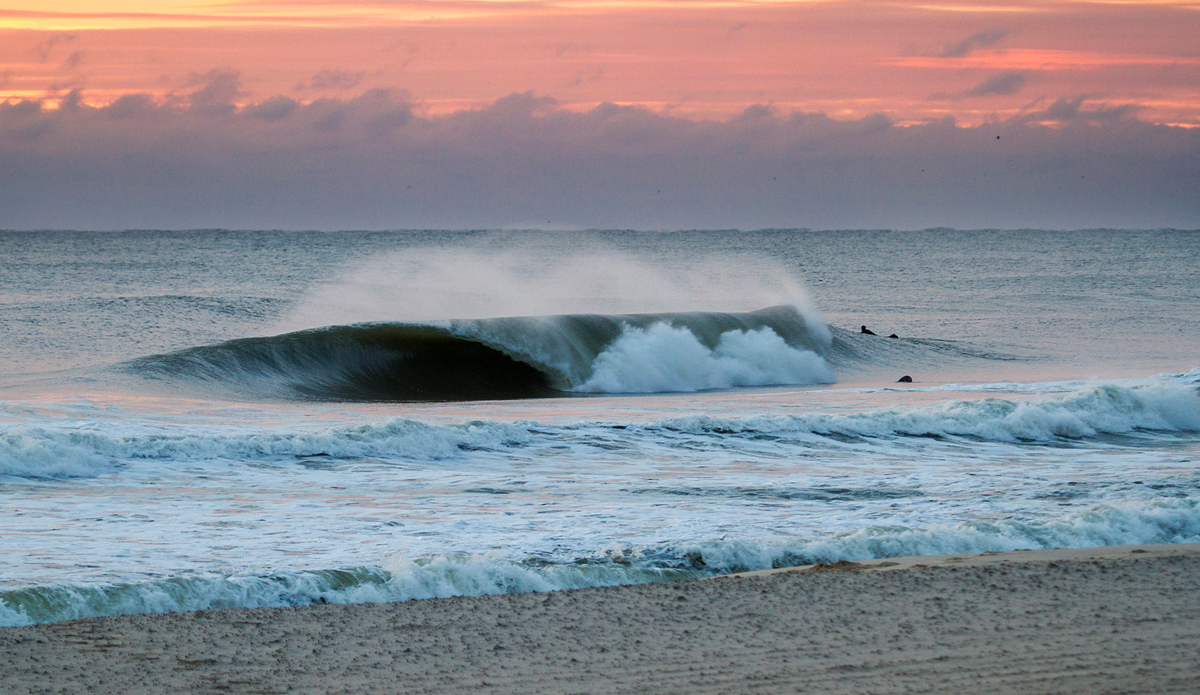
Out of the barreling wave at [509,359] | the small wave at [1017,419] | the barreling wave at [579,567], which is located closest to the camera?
the barreling wave at [579,567]

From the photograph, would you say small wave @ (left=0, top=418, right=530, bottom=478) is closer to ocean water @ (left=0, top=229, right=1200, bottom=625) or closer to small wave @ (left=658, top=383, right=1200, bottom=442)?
ocean water @ (left=0, top=229, right=1200, bottom=625)

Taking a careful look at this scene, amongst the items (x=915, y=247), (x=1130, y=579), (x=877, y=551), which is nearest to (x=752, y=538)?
(x=877, y=551)

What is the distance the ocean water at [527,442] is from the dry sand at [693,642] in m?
0.43

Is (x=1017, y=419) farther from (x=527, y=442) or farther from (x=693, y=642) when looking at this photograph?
(x=693, y=642)

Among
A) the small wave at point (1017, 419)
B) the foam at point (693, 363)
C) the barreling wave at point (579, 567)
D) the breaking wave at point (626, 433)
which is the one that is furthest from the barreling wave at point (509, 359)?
the barreling wave at point (579, 567)

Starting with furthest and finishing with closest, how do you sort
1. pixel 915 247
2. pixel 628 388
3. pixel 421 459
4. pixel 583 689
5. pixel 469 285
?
1. pixel 915 247
2. pixel 469 285
3. pixel 628 388
4. pixel 421 459
5. pixel 583 689

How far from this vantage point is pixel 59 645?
4.54m

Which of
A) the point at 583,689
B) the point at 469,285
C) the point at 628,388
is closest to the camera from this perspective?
the point at 583,689

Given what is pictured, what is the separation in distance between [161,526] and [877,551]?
→ 4.81 metres

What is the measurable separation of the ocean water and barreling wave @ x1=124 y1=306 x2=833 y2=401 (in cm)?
7

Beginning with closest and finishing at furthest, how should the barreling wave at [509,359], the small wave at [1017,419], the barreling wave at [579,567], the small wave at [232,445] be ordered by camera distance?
the barreling wave at [579,567] < the small wave at [232,445] < the small wave at [1017,419] < the barreling wave at [509,359]

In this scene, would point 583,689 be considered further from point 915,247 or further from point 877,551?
point 915,247

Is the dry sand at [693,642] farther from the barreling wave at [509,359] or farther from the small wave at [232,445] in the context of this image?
the barreling wave at [509,359]

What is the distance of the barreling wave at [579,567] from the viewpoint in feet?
17.0
